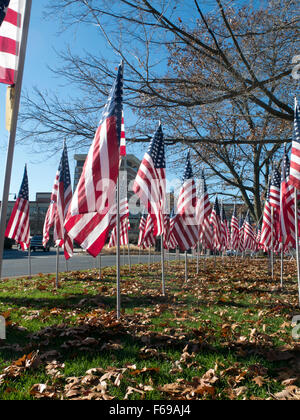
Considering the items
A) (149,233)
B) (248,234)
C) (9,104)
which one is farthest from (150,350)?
(248,234)

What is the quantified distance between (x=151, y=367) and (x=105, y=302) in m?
3.84

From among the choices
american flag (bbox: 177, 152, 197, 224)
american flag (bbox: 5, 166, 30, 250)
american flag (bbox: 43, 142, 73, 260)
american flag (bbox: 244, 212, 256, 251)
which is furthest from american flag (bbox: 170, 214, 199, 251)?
american flag (bbox: 244, 212, 256, 251)

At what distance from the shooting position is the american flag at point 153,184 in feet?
23.3

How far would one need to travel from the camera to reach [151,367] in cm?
356

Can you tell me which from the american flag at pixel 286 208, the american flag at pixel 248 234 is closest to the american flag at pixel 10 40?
the american flag at pixel 286 208

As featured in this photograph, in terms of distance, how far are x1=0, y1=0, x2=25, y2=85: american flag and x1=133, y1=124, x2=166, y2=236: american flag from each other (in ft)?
13.1

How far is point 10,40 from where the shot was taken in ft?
11.1

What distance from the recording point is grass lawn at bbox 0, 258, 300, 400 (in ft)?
10.3

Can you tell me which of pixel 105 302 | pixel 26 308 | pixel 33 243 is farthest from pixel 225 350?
pixel 33 243

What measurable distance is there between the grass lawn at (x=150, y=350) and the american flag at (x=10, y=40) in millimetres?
3096

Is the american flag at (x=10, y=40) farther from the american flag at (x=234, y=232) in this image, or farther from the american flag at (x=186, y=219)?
the american flag at (x=234, y=232)

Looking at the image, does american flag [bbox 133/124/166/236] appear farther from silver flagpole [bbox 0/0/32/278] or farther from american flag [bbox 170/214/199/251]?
silver flagpole [bbox 0/0/32/278]

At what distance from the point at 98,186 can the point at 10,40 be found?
7.08 ft
